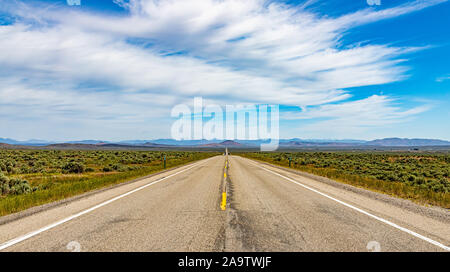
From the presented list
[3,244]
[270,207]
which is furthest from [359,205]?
[3,244]

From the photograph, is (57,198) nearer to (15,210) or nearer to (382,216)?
(15,210)

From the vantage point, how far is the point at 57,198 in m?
9.19

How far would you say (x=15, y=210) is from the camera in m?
7.32

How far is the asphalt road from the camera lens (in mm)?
4445

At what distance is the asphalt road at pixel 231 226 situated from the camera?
14.6 ft

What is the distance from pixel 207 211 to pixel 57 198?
19.1 feet

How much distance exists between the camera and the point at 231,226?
5562 millimetres

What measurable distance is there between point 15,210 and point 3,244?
3.54 meters

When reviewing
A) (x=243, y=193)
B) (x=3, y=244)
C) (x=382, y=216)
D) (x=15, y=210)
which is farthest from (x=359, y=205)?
(x=15, y=210)

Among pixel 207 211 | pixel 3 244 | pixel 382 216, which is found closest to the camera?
pixel 3 244
